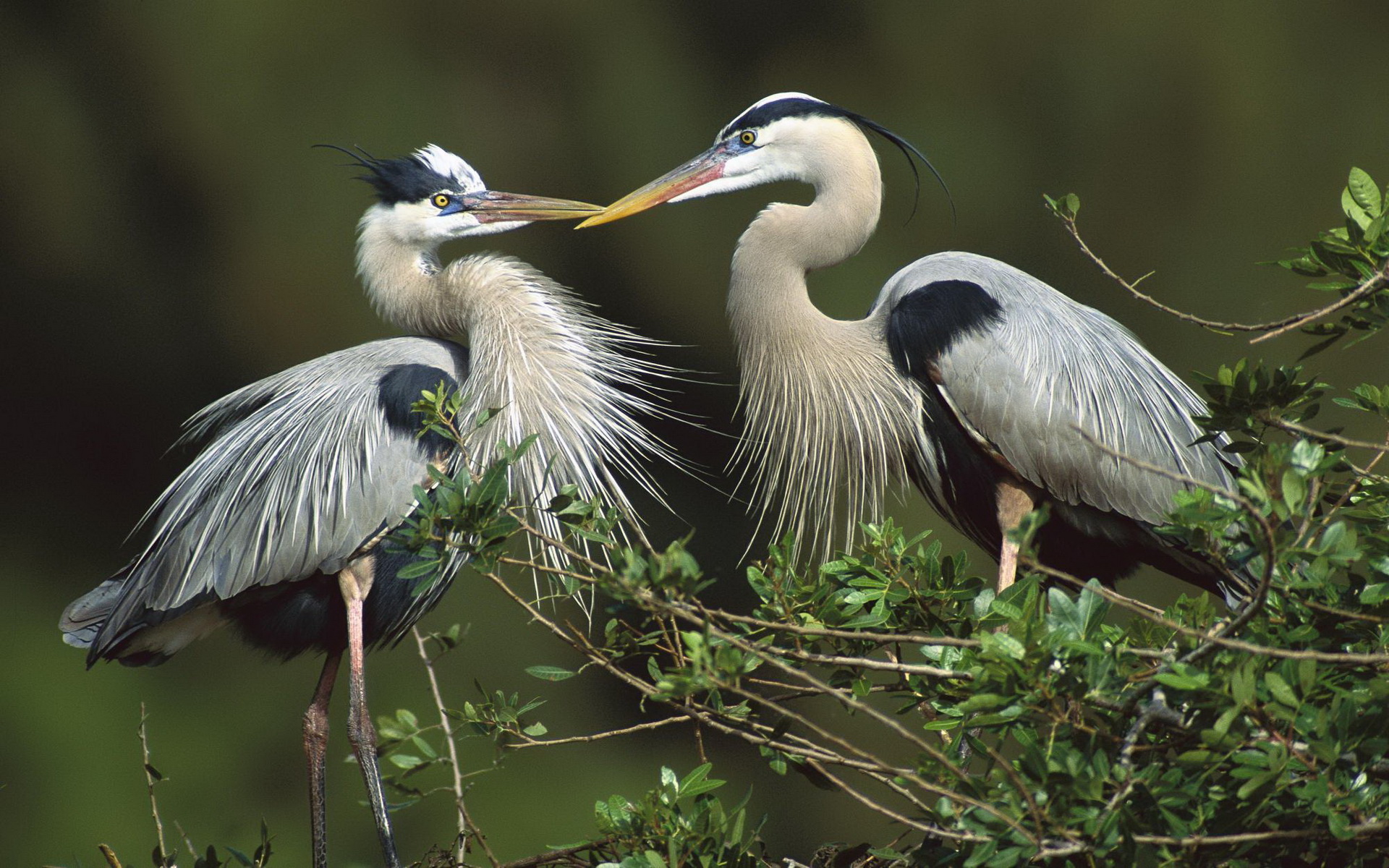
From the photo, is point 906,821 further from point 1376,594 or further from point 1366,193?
point 1366,193

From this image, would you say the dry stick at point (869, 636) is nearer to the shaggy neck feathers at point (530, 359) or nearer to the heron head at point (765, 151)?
the shaggy neck feathers at point (530, 359)

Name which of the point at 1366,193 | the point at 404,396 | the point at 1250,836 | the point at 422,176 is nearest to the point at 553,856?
the point at 404,396

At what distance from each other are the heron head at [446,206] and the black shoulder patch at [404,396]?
0.34 meters

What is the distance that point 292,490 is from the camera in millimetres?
2598

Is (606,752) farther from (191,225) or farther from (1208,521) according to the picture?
(1208,521)

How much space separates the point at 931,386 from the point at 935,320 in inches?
4.7

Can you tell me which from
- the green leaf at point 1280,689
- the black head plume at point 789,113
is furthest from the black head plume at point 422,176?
the green leaf at point 1280,689

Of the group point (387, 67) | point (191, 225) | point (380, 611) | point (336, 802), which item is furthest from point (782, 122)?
point (336, 802)

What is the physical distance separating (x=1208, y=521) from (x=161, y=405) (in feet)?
Answer: 12.8

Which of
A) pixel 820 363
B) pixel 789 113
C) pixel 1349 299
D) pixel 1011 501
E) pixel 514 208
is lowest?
pixel 1011 501

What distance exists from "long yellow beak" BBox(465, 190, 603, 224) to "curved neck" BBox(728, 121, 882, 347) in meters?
0.35

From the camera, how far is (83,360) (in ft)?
14.8

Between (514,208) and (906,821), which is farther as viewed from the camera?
(514,208)

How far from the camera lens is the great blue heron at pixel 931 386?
2500mm
